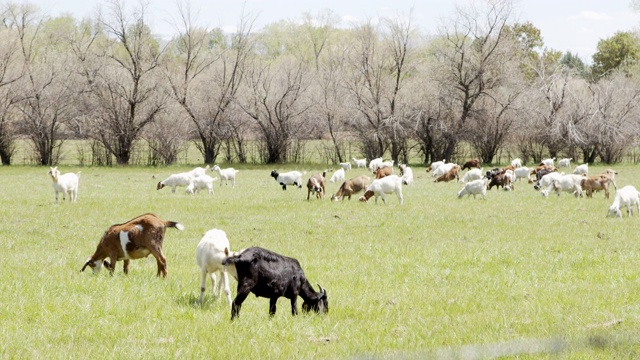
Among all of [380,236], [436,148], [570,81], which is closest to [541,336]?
[380,236]

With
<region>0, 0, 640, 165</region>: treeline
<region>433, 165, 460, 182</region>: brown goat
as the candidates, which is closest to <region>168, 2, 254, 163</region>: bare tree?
<region>0, 0, 640, 165</region>: treeline

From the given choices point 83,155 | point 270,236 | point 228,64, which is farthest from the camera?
point 228,64

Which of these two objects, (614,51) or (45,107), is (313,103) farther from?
(614,51)

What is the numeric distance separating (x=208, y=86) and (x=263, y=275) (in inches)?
1990

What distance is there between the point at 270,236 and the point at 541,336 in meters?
8.91

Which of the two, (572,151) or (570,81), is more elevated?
(570,81)

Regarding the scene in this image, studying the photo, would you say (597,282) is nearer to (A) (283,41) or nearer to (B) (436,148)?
(B) (436,148)

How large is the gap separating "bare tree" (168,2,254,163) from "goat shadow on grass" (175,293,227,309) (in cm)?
4497

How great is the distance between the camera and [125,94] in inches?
2068

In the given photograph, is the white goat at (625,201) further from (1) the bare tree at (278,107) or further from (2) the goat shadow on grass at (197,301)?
(1) the bare tree at (278,107)

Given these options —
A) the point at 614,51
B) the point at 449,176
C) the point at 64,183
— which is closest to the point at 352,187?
the point at 64,183

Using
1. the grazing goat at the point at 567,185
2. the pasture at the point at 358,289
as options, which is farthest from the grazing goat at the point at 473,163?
the pasture at the point at 358,289

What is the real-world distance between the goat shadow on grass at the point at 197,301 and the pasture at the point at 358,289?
4 cm

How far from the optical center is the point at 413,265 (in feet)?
38.0
